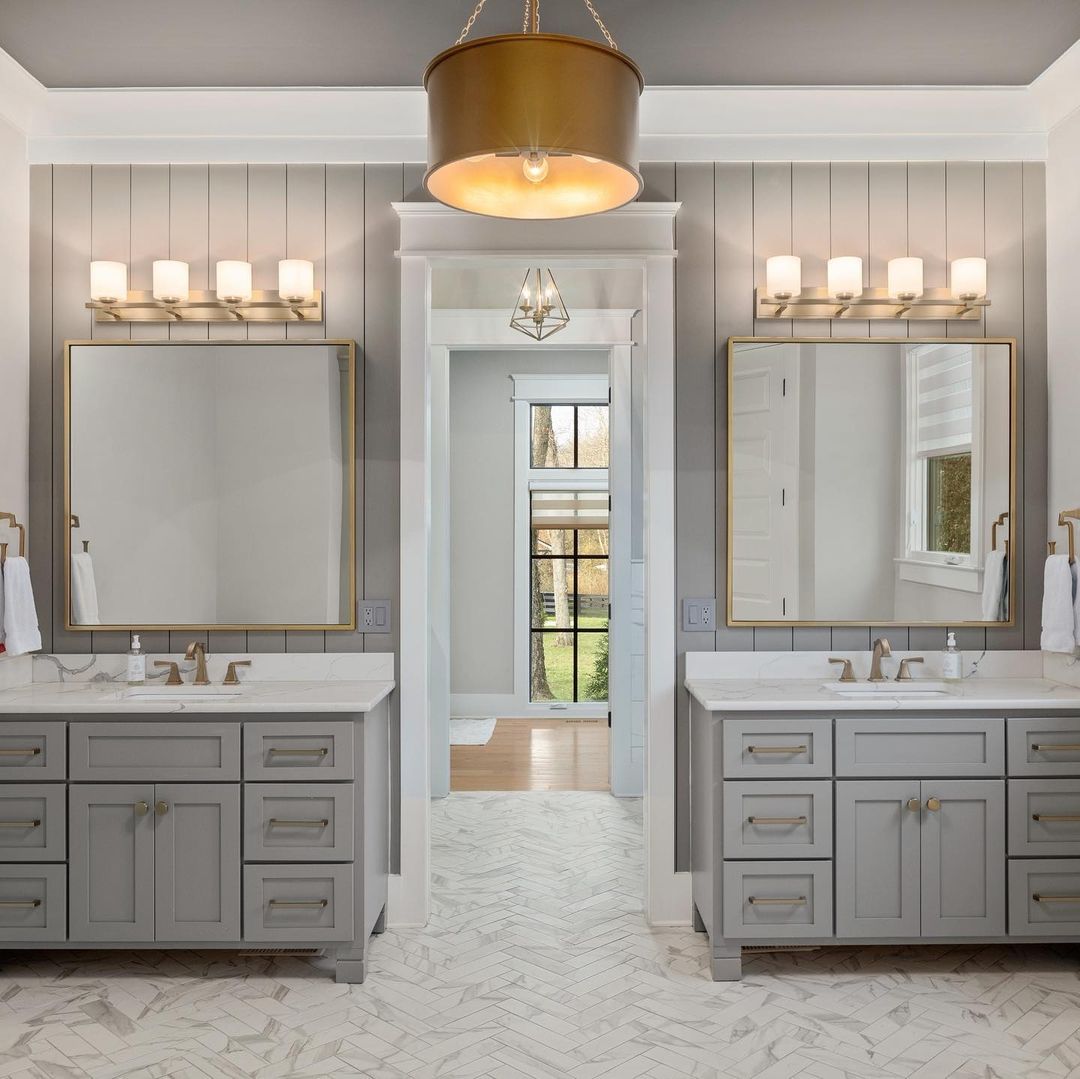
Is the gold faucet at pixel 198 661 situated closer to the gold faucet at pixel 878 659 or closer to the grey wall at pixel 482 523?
the gold faucet at pixel 878 659

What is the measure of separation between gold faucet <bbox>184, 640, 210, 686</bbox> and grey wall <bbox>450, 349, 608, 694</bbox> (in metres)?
3.43

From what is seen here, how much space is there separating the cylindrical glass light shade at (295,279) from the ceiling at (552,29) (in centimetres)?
59

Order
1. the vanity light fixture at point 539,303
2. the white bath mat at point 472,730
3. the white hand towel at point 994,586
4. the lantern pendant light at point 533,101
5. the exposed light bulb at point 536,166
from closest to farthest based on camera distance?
the lantern pendant light at point 533,101
the exposed light bulb at point 536,166
the white hand towel at point 994,586
the vanity light fixture at point 539,303
the white bath mat at point 472,730

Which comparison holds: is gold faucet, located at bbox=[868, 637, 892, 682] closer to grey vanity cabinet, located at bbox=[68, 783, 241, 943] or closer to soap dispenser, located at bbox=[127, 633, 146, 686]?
grey vanity cabinet, located at bbox=[68, 783, 241, 943]

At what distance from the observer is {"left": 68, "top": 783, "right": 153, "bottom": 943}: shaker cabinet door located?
268 cm

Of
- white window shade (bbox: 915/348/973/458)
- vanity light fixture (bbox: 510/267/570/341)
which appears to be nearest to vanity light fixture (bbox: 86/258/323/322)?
vanity light fixture (bbox: 510/267/570/341)

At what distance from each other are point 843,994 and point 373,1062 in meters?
1.32

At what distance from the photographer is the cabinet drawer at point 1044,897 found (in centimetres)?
271

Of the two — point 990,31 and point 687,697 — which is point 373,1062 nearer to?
point 687,697

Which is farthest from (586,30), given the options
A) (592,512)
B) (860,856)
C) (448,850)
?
(592,512)

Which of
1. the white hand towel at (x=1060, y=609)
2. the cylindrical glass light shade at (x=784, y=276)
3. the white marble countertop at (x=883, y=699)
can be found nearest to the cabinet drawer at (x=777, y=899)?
the white marble countertop at (x=883, y=699)

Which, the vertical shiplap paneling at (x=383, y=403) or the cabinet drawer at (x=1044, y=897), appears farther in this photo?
the vertical shiplap paneling at (x=383, y=403)

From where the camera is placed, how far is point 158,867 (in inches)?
105

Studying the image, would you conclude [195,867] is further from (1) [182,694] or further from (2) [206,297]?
(2) [206,297]
